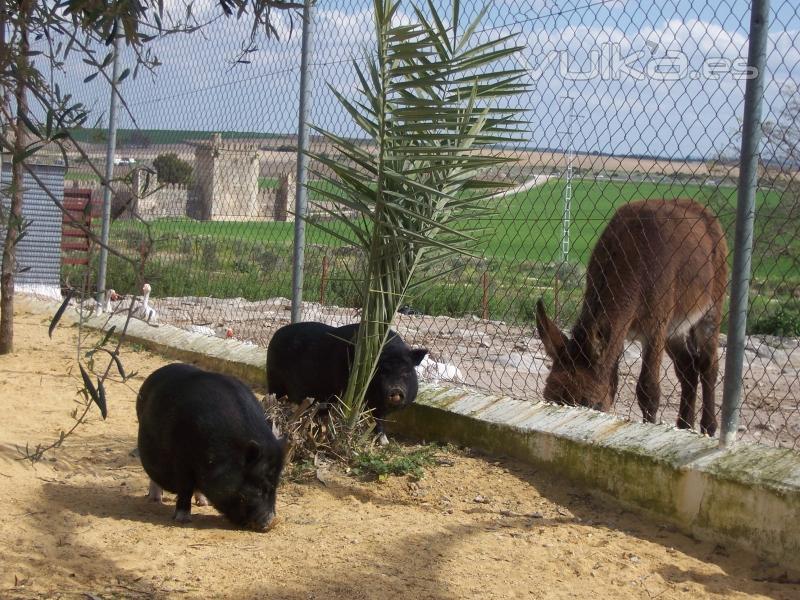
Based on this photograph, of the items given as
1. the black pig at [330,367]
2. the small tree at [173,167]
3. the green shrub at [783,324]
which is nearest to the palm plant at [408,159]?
the black pig at [330,367]

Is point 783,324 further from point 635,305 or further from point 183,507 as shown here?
point 183,507

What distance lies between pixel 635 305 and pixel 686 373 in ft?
4.90

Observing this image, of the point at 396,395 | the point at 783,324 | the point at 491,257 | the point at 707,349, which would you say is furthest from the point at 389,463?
the point at 783,324

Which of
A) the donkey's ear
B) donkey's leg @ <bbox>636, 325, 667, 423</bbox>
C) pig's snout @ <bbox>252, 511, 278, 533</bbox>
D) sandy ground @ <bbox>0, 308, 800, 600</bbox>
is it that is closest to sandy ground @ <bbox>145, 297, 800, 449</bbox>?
donkey's leg @ <bbox>636, 325, 667, 423</bbox>

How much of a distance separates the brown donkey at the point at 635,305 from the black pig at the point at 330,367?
3.15ft

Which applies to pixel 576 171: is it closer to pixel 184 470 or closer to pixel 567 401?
pixel 567 401

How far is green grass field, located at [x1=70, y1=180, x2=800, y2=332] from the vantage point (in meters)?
5.53

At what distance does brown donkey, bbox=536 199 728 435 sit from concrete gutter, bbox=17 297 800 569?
21.9 inches

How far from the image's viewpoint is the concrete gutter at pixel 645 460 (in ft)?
13.4

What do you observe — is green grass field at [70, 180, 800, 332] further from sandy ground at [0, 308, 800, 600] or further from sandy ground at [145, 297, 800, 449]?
sandy ground at [0, 308, 800, 600]

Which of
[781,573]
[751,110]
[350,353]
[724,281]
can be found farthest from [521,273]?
[781,573]

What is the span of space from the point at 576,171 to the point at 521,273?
249 centimetres

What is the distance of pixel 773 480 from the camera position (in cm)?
408

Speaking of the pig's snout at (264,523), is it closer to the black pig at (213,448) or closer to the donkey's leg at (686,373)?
the black pig at (213,448)
